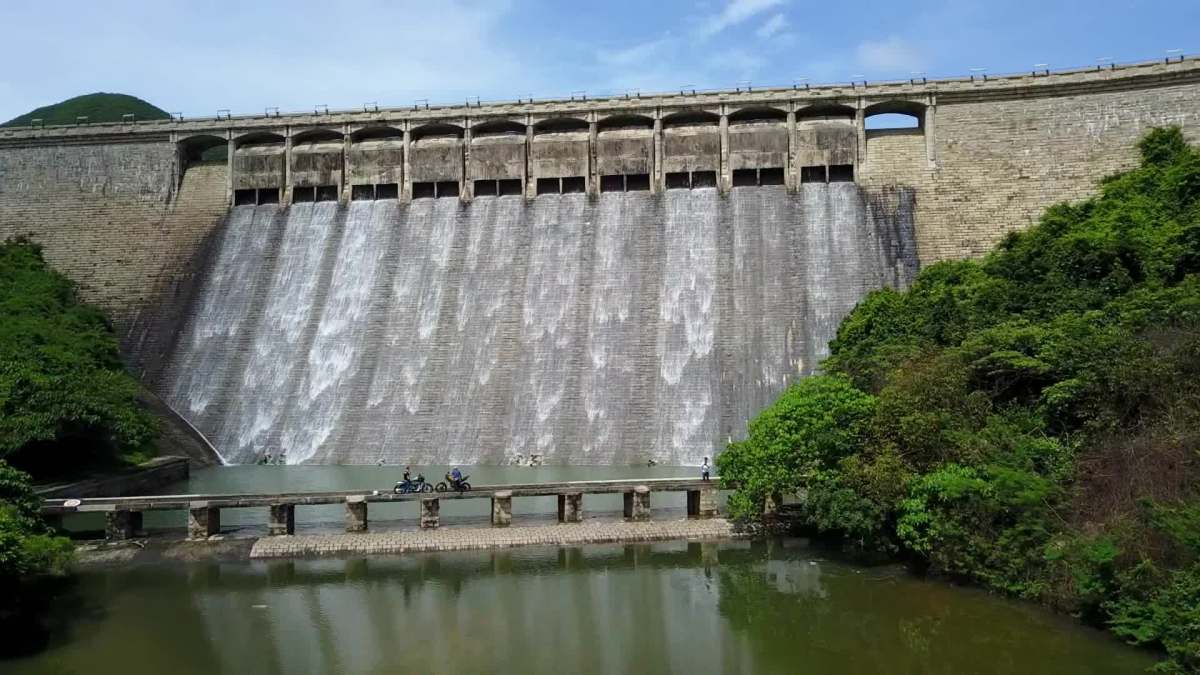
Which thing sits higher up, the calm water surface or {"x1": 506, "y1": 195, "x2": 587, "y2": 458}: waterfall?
{"x1": 506, "y1": 195, "x2": 587, "y2": 458}: waterfall

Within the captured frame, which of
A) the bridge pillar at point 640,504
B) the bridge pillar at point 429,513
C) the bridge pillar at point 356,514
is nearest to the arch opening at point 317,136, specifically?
the bridge pillar at point 356,514

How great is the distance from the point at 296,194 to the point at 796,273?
26.9 m

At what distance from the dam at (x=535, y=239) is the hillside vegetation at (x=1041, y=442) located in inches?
571

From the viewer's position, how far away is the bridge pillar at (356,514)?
22.4m

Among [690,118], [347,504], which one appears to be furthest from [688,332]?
[347,504]

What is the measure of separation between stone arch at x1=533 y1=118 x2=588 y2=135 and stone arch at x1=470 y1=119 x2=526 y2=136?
906 millimetres

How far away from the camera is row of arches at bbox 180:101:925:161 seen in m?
46.3

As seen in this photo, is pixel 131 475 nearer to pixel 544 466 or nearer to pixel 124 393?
pixel 124 393

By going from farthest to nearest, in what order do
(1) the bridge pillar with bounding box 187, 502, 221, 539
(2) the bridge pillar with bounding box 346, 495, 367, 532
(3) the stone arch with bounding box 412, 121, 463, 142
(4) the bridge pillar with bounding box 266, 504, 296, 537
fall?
(3) the stone arch with bounding box 412, 121, 463, 142
(2) the bridge pillar with bounding box 346, 495, 367, 532
(4) the bridge pillar with bounding box 266, 504, 296, 537
(1) the bridge pillar with bounding box 187, 502, 221, 539

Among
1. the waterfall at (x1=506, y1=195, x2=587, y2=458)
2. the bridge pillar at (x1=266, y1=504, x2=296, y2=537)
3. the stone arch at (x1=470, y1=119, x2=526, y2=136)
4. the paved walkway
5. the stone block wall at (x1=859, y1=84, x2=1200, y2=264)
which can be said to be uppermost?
the stone arch at (x1=470, y1=119, x2=526, y2=136)

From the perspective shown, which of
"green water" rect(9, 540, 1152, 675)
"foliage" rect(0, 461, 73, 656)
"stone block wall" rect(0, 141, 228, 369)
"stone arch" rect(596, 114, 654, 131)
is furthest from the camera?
"stone arch" rect(596, 114, 654, 131)

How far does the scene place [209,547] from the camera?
21.4 meters

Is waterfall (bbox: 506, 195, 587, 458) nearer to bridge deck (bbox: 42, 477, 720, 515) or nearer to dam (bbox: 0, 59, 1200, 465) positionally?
dam (bbox: 0, 59, 1200, 465)

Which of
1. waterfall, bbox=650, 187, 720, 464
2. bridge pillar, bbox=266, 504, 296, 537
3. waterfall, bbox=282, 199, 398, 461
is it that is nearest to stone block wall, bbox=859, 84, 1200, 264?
waterfall, bbox=650, 187, 720, 464
